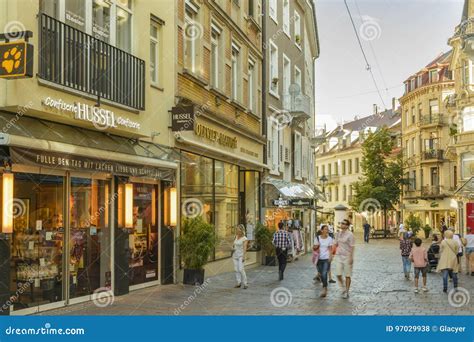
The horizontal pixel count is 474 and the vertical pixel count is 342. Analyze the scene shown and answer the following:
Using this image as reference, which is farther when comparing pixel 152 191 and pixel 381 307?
pixel 152 191

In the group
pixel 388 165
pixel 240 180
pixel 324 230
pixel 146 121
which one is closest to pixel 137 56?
pixel 146 121

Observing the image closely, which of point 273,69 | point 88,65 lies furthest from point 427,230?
point 88,65

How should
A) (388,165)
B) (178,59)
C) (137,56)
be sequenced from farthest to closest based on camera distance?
1. (388,165)
2. (178,59)
3. (137,56)

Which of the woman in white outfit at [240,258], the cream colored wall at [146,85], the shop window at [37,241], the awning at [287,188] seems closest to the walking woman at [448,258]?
the woman in white outfit at [240,258]

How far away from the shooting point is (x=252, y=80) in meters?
27.0

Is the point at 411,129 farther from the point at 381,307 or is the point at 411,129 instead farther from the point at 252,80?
the point at 381,307

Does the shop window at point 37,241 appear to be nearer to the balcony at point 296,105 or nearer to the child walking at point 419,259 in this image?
the child walking at point 419,259

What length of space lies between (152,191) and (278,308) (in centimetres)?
524

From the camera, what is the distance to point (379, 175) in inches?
2557
